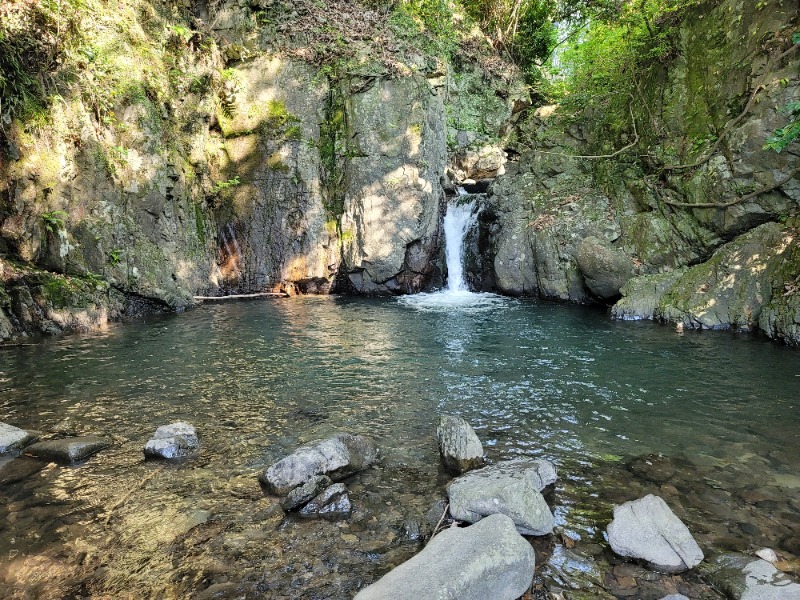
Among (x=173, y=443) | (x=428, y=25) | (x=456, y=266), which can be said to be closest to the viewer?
(x=173, y=443)

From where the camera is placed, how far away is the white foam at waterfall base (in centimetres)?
1463

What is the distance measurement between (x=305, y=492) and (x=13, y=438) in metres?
3.13

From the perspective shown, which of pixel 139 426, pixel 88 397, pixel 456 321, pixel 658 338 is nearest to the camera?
pixel 139 426

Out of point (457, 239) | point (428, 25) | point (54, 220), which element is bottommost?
point (457, 239)

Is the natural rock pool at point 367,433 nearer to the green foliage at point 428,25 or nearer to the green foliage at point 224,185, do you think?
the green foliage at point 224,185

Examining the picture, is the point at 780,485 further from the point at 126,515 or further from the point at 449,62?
the point at 449,62

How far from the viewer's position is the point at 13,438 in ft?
14.4

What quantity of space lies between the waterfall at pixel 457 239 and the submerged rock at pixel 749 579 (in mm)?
13980

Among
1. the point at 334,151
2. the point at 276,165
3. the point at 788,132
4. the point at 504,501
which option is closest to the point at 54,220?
the point at 276,165

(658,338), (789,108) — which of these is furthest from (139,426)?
(789,108)

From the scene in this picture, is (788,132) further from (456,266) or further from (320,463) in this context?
(456,266)

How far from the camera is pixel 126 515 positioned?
3.41m

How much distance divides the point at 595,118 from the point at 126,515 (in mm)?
17433

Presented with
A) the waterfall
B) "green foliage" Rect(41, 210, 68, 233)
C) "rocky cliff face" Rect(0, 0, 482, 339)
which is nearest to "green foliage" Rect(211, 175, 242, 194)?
"rocky cliff face" Rect(0, 0, 482, 339)
